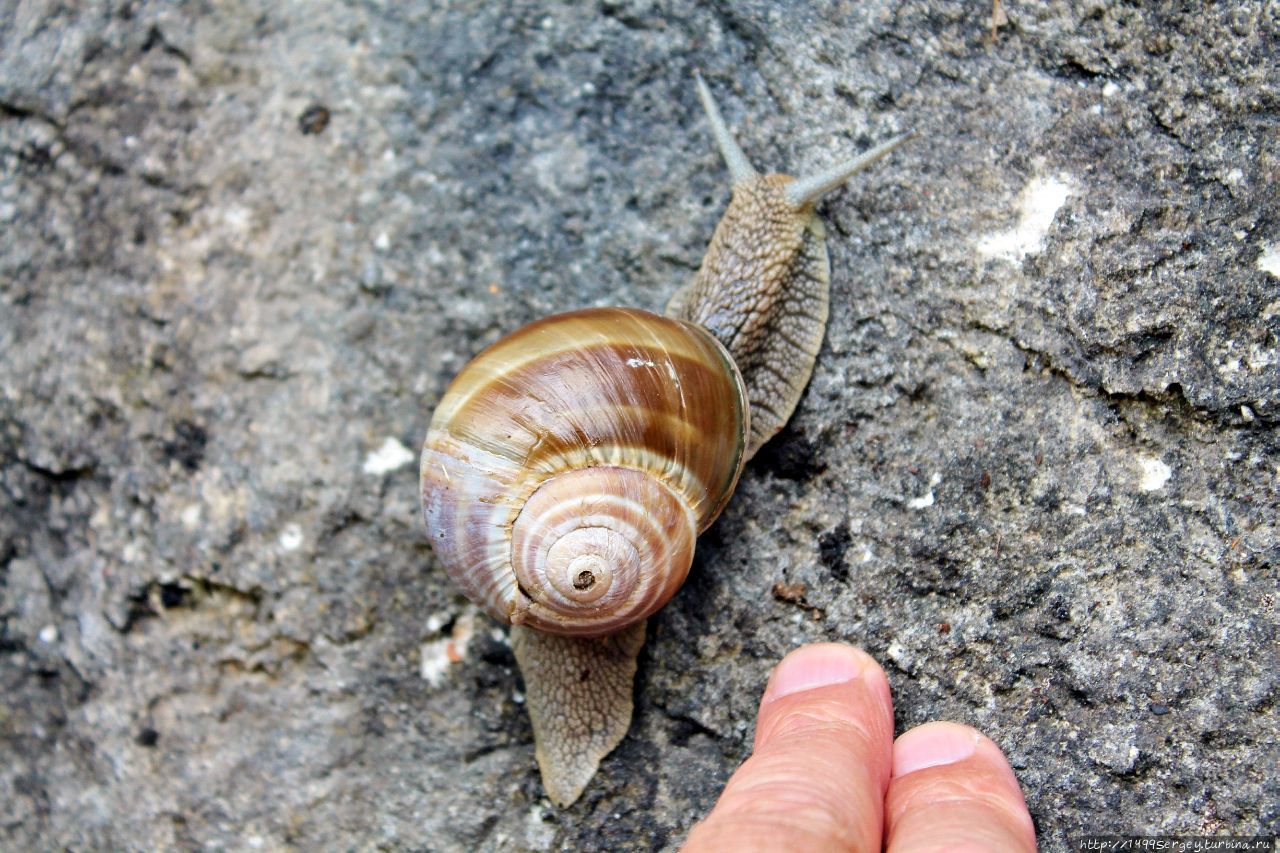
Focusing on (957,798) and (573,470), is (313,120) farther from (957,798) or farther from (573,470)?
(957,798)

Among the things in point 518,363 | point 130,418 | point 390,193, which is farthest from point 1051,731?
point 130,418

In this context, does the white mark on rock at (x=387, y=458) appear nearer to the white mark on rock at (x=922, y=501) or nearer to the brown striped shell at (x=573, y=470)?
the brown striped shell at (x=573, y=470)

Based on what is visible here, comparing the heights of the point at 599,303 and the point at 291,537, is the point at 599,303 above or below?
above

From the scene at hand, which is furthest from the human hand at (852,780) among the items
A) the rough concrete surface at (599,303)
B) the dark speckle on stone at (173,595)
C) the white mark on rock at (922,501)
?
the dark speckle on stone at (173,595)

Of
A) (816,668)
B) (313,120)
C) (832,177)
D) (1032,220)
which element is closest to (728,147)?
(832,177)

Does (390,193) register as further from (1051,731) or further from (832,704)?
(1051,731)

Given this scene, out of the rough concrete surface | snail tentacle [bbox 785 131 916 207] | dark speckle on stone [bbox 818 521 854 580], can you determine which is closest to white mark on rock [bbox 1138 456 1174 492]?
the rough concrete surface
